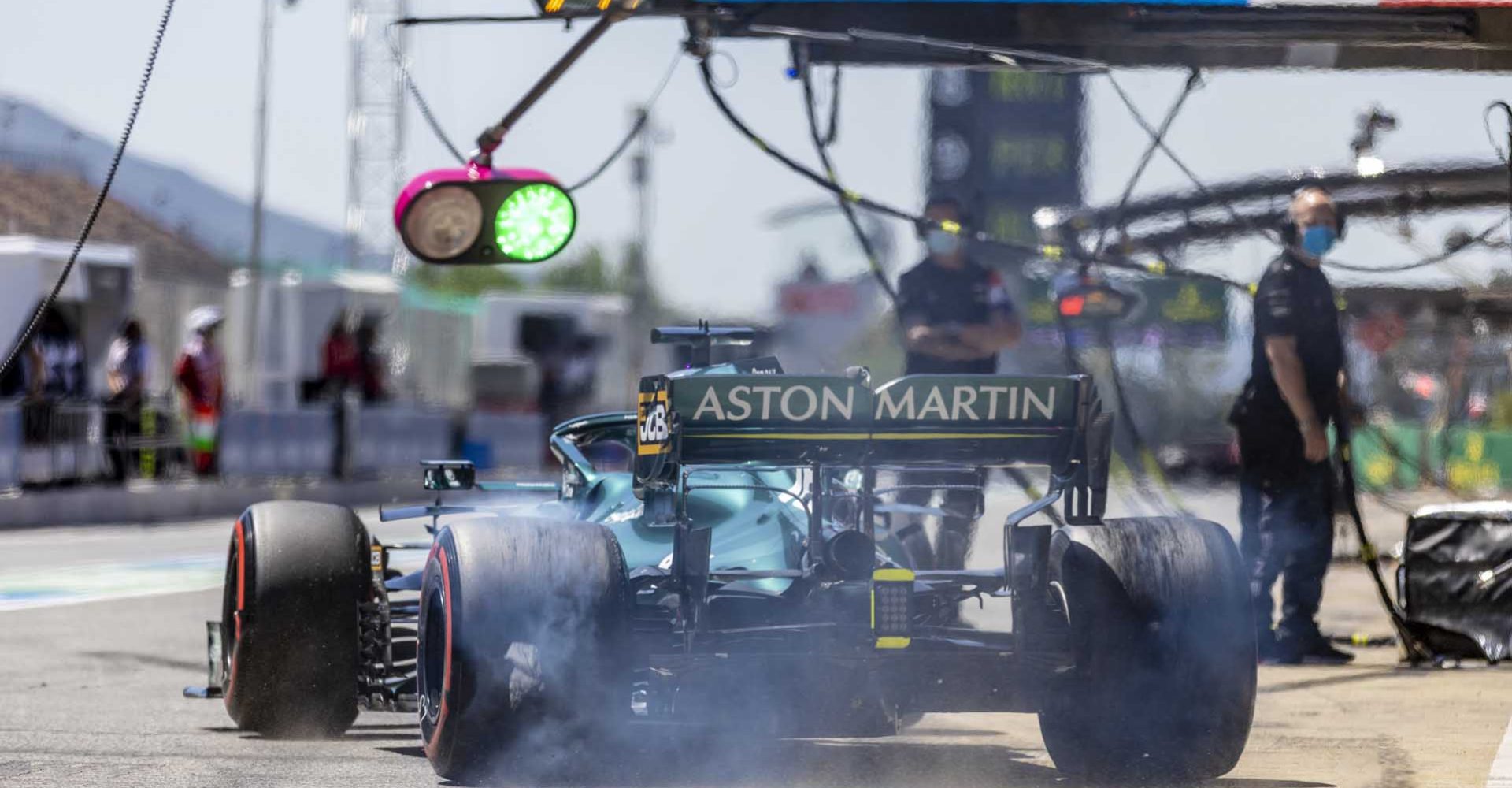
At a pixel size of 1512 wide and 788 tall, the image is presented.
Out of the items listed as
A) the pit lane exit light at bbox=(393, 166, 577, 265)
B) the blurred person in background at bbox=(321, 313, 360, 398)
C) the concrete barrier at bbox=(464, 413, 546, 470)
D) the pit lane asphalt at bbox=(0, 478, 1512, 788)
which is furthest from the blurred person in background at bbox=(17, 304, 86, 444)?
the pit lane exit light at bbox=(393, 166, 577, 265)

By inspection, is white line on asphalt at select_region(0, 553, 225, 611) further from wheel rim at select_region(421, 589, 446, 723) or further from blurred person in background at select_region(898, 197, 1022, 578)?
wheel rim at select_region(421, 589, 446, 723)

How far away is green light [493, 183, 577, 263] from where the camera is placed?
890 cm

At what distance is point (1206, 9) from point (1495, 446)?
3062 centimetres

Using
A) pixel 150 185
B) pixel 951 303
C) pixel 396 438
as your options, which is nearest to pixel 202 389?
pixel 396 438

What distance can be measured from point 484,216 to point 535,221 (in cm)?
20

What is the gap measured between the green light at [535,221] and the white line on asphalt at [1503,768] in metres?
3.77

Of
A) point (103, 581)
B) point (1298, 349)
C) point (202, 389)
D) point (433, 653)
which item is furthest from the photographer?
point (202, 389)

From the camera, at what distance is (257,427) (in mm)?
25922

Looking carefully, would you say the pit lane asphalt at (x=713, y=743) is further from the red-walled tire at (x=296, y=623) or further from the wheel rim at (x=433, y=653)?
the wheel rim at (x=433, y=653)

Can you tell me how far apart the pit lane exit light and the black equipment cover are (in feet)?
13.8

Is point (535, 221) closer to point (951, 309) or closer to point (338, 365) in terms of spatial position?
point (951, 309)

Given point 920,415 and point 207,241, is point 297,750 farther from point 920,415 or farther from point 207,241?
point 207,241

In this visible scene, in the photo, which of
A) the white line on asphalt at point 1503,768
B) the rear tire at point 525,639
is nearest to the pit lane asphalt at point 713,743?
the white line on asphalt at point 1503,768

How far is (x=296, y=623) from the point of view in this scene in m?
7.57
